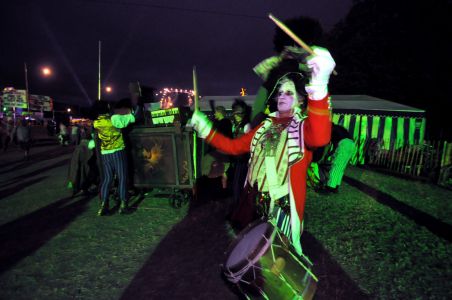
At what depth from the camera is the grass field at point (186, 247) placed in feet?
9.62

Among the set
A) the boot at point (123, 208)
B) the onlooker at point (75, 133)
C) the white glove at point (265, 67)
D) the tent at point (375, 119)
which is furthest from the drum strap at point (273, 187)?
the onlooker at point (75, 133)

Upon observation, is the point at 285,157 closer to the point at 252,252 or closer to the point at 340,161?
the point at 252,252

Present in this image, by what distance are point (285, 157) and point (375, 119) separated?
427 inches

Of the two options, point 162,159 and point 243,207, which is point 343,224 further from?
point 162,159

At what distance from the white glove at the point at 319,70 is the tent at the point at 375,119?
7.04 metres

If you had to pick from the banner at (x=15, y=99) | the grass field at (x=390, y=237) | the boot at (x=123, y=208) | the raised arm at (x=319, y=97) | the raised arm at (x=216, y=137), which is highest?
the banner at (x=15, y=99)

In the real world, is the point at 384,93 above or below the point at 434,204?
above

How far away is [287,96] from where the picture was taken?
217 cm

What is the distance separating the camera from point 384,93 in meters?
19.3

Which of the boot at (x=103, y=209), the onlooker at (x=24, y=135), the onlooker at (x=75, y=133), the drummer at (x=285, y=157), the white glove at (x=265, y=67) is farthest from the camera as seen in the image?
the onlooker at (x=75, y=133)

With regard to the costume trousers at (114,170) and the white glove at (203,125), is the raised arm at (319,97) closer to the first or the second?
the white glove at (203,125)

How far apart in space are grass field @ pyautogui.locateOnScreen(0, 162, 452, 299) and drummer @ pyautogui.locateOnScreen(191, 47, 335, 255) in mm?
1226

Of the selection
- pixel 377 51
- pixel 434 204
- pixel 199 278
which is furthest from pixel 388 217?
pixel 377 51

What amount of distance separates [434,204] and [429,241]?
2.52 meters
